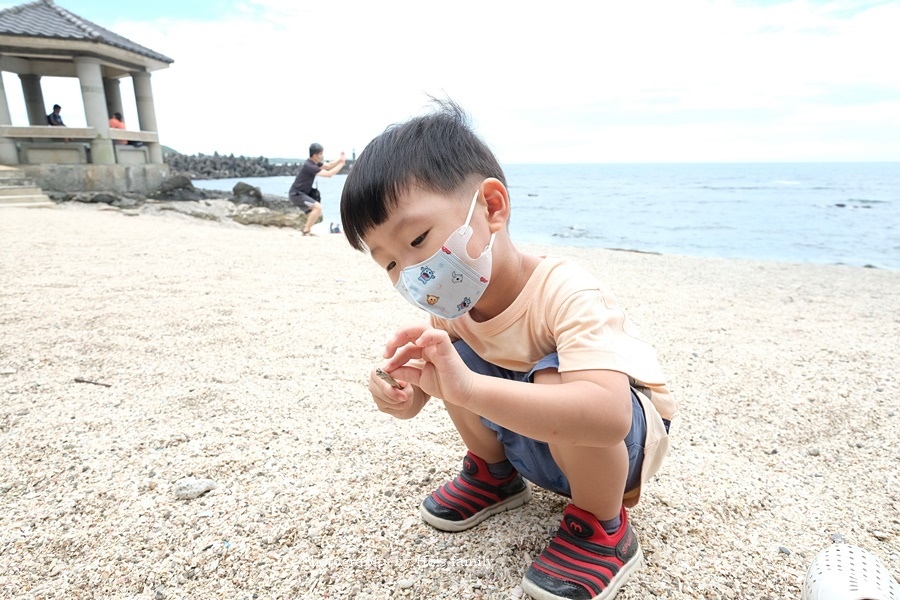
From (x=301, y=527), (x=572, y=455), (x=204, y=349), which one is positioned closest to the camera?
(x=572, y=455)

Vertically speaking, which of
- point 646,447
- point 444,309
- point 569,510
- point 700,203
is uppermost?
point 444,309

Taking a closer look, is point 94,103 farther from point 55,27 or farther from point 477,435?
point 477,435

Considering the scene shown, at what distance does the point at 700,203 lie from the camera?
25109 mm

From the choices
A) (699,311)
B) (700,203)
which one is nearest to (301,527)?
(699,311)

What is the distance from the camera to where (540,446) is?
145 cm

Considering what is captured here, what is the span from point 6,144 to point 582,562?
1449 cm

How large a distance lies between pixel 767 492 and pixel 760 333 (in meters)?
2.41

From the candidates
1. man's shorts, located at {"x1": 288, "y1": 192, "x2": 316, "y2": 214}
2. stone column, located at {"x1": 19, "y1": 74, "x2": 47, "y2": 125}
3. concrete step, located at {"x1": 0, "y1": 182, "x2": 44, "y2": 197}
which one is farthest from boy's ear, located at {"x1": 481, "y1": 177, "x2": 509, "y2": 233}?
stone column, located at {"x1": 19, "y1": 74, "x2": 47, "y2": 125}

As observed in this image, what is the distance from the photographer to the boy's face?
1329 millimetres

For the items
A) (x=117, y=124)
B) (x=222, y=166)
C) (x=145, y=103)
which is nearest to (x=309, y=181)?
(x=117, y=124)

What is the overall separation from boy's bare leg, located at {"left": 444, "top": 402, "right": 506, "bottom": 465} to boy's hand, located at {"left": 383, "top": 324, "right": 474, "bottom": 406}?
0.36m

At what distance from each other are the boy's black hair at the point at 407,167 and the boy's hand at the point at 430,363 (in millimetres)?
336

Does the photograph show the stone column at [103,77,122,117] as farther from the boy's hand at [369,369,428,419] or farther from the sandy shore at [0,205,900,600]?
the boy's hand at [369,369,428,419]

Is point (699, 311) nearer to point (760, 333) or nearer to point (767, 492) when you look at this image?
point (760, 333)
